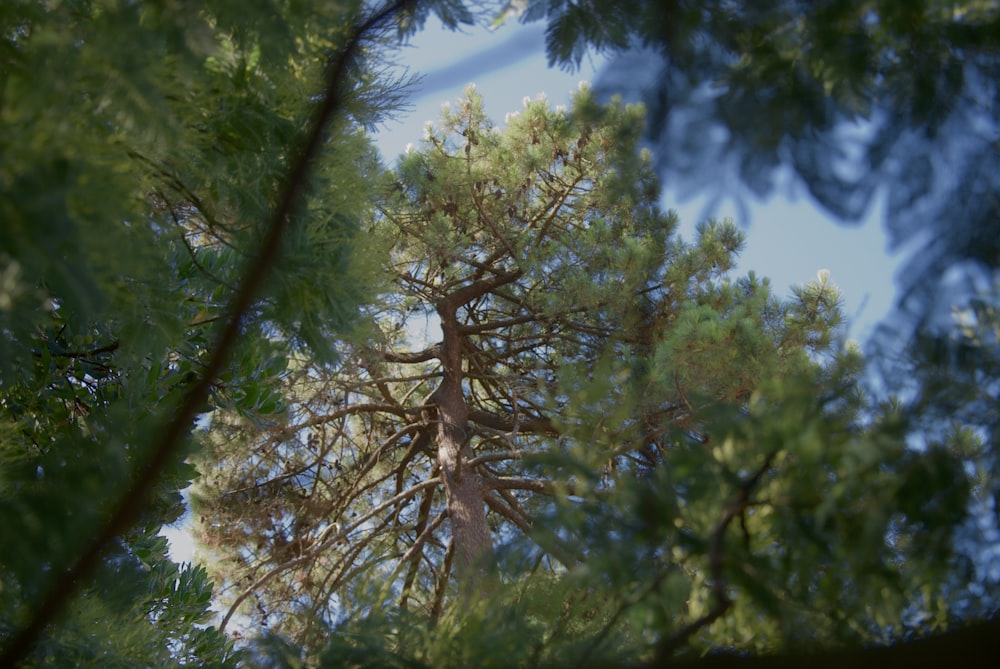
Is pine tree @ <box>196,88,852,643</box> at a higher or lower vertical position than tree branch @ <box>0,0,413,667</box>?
higher

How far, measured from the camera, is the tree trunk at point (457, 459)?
4.67 m

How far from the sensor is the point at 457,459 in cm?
464

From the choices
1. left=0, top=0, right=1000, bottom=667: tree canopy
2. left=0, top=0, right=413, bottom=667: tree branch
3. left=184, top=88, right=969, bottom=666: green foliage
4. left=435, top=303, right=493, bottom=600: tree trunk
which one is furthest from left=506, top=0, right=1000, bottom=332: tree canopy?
left=435, top=303, right=493, bottom=600: tree trunk

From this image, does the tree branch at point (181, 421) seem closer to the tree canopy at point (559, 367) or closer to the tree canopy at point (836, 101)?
the tree canopy at point (559, 367)

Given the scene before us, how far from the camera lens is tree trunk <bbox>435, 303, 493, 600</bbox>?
4668 mm

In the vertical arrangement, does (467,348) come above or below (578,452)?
above

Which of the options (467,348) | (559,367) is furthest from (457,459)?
(559,367)

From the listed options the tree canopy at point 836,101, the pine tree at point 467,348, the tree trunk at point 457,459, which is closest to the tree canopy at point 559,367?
the tree canopy at point 836,101

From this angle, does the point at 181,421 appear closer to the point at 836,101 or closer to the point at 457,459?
the point at 836,101

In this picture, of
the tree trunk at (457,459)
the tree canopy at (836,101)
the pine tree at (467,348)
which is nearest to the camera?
the tree canopy at (836,101)

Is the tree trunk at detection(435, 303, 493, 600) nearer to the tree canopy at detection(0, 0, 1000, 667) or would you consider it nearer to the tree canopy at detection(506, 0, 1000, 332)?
the tree canopy at detection(0, 0, 1000, 667)

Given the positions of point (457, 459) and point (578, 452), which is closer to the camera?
point (578, 452)

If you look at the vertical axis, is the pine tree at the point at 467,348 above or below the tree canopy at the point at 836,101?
above

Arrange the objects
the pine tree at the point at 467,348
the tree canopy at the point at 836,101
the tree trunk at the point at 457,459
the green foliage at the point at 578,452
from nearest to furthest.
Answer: the green foliage at the point at 578,452 → the tree canopy at the point at 836,101 → the tree trunk at the point at 457,459 → the pine tree at the point at 467,348
